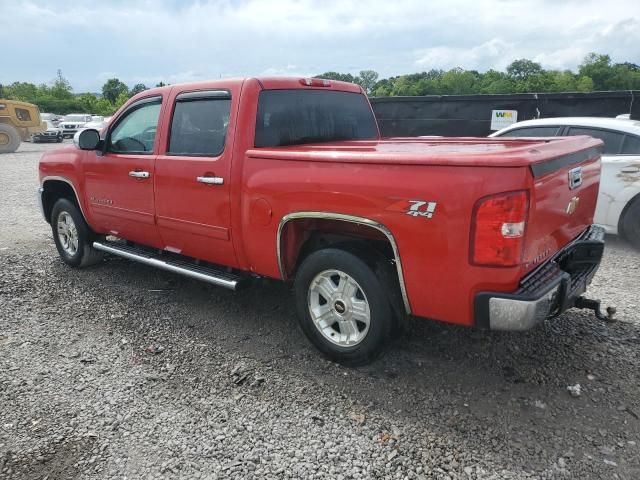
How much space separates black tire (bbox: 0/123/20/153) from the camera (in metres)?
21.0

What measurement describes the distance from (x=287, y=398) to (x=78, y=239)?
139 inches

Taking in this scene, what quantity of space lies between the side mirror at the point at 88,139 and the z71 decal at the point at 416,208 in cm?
325

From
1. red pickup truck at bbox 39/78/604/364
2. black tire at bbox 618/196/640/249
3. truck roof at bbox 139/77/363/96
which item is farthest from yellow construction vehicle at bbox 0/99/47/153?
black tire at bbox 618/196/640/249

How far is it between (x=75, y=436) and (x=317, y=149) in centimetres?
223

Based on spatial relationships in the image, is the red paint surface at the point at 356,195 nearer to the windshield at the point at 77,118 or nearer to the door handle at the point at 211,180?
the door handle at the point at 211,180

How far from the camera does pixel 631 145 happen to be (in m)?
6.30

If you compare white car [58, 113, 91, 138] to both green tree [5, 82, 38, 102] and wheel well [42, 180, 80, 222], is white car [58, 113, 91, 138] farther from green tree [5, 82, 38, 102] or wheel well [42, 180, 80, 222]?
green tree [5, 82, 38, 102]

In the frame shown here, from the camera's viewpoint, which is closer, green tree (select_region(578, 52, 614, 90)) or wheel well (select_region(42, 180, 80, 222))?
wheel well (select_region(42, 180, 80, 222))

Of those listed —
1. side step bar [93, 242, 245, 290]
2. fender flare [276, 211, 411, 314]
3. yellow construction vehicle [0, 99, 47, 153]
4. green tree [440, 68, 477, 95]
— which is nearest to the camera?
fender flare [276, 211, 411, 314]

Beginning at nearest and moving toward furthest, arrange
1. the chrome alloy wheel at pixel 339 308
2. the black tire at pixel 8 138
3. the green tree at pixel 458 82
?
the chrome alloy wheel at pixel 339 308
the black tire at pixel 8 138
the green tree at pixel 458 82

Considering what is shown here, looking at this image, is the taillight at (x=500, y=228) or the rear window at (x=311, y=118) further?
the rear window at (x=311, y=118)

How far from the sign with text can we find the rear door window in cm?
431

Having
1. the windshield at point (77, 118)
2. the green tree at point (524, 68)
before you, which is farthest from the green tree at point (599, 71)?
the windshield at point (77, 118)

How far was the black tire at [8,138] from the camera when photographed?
2099 centimetres
